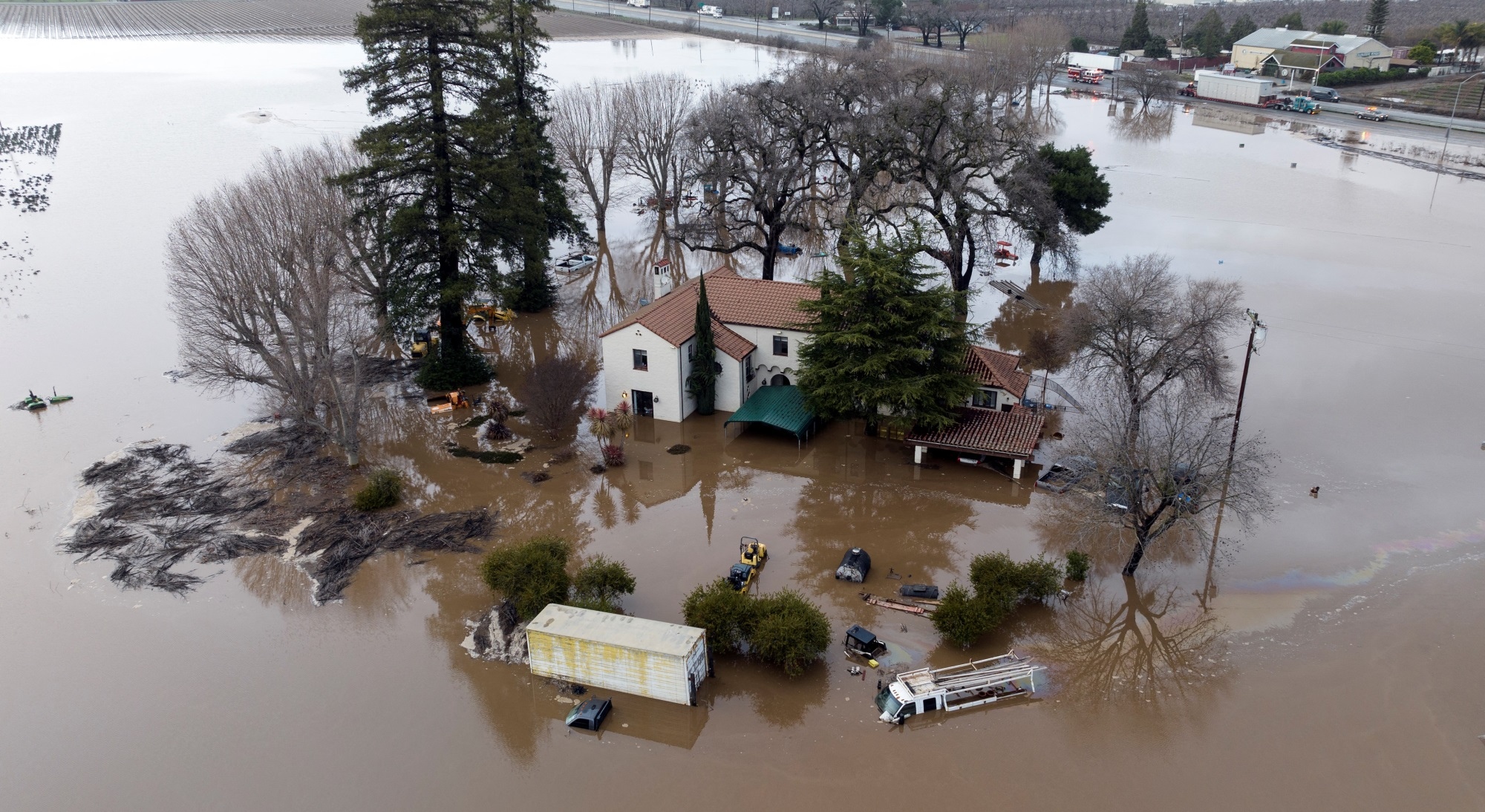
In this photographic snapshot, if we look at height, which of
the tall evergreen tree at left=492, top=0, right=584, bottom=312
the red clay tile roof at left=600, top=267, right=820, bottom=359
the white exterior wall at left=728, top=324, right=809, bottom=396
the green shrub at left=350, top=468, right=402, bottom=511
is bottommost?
the green shrub at left=350, top=468, right=402, bottom=511

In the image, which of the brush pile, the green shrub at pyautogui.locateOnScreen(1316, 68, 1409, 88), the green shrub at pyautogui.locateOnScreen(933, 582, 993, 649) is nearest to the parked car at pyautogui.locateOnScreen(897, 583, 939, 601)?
the green shrub at pyautogui.locateOnScreen(933, 582, 993, 649)

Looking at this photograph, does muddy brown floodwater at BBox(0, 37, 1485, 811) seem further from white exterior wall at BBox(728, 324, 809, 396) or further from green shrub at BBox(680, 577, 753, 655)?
white exterior wall at BBox(728, 324, 809, 396)

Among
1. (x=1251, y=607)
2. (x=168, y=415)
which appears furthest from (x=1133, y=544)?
(x=168, y=415)

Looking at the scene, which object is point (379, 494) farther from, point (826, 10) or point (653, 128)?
point (826, 10)

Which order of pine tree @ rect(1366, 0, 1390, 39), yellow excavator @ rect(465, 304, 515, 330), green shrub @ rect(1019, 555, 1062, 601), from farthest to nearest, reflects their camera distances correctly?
pine tree @ rect(1366, 0, 1390, 39), yellow excavator @ rect(465, 304, 515, 330), green shrub @ rect(1019, 555, 1062, 601)

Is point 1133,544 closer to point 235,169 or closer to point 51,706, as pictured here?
point 51,706

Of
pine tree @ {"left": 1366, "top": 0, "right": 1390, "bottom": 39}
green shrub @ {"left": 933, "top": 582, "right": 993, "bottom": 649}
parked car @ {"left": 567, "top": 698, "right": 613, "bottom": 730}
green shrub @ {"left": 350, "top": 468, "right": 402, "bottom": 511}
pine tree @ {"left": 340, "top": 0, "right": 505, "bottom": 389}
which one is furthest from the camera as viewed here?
pine tree @ {"left": 1366, "top": 0, "right": 1390, "bottom": 39}
